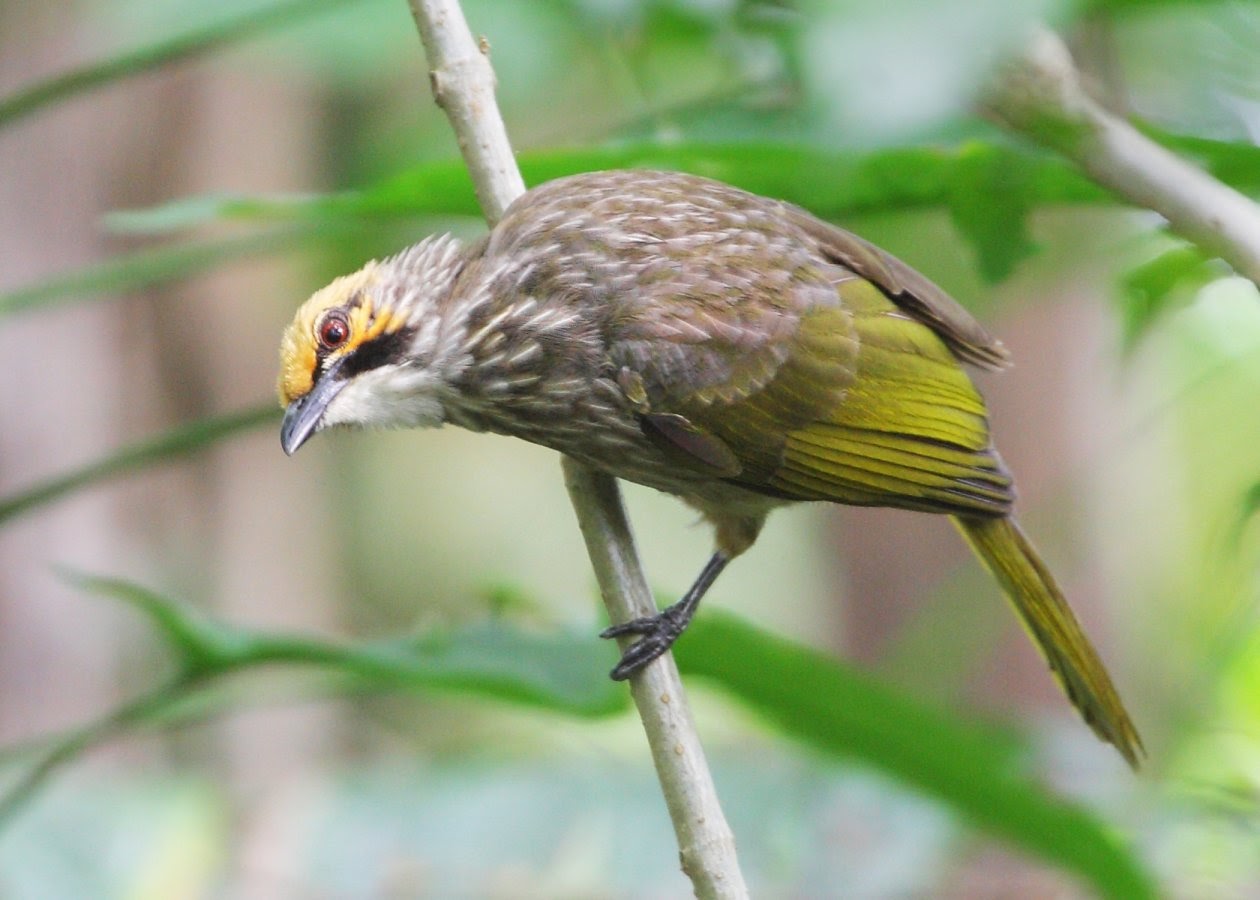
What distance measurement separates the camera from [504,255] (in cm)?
278

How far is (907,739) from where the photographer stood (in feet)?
9.43

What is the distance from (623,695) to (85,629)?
3.69 meters

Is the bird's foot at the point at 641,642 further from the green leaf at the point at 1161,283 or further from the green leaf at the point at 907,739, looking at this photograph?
the green leaf at the point at 1161,283

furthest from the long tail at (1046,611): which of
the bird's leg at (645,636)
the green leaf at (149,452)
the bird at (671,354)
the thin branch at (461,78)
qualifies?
the green leaf at (149,452)

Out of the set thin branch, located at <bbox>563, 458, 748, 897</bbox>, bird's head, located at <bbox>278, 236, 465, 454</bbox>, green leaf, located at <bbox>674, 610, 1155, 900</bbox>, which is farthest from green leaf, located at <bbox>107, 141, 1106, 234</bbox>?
green leaf, located at <bbox>674, 610, 1155, 900</bbox>

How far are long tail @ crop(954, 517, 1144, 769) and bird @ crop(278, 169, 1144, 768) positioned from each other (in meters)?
0.01

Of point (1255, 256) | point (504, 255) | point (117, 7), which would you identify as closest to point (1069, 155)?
point (1255, 256)

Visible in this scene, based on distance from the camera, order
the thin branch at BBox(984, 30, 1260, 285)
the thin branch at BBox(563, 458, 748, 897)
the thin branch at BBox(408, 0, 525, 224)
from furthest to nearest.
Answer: the thin branch at BBox(408, 0, 525, 224)
the thin branch at BBox(563, 458, 748, 897)
the thin branch at BBox(984, 30, 1260, 285)

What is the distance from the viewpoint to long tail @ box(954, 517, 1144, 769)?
9.97ft

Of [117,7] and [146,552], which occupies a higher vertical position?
A: [117,7]

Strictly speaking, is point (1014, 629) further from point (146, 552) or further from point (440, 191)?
point (440, 191)

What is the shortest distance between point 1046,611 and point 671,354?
3.16ft

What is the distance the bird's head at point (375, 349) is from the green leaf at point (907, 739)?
2.23ft

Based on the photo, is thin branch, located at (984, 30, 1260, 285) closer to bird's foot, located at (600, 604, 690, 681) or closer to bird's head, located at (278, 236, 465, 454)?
bird's foot, located at (600, 604, 690, 681)
